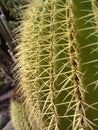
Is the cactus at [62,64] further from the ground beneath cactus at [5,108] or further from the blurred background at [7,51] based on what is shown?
the ground beneath cactus at [5,108]

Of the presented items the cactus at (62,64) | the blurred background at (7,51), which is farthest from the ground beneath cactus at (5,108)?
the cactus at (62,64)

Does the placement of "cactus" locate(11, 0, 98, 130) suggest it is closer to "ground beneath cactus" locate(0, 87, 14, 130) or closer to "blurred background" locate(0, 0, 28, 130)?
"blurred background" locate(0, 0, 28, 130)

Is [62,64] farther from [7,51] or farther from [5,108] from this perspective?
[5,108]

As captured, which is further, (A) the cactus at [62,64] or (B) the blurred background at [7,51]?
(B) the blurred background at [7,51]

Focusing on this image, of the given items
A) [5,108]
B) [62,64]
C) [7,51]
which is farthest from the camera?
[5,108]

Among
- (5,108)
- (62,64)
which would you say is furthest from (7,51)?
(62,64)

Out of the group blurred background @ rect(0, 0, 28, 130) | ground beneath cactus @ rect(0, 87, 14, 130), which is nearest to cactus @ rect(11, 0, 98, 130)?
blurred background @ rect(0, 0, 28, 130)
